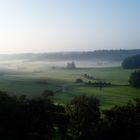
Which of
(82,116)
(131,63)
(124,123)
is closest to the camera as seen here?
(124,123)

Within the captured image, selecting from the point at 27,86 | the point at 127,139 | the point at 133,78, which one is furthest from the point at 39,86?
the point at 127,139

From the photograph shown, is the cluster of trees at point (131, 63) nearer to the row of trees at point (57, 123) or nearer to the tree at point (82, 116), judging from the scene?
the tree at point (82, 116)

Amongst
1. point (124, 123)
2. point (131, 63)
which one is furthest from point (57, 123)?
point (131, 63)

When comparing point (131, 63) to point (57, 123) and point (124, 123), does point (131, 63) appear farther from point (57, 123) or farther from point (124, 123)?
point (124, 123)

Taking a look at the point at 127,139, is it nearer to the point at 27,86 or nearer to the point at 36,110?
the point at 36,110

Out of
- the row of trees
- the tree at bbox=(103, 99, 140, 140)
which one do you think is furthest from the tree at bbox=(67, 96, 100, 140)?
the tree at bbox=(103, 99, 140, 140)

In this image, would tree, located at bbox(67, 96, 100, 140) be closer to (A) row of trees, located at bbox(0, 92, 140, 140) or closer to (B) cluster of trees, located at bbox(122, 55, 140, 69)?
(A) row of trees, located at bbox(0, 92, 140, 140)

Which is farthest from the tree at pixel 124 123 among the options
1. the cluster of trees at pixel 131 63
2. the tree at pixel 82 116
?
the cluster of trees at pixel 131 63
